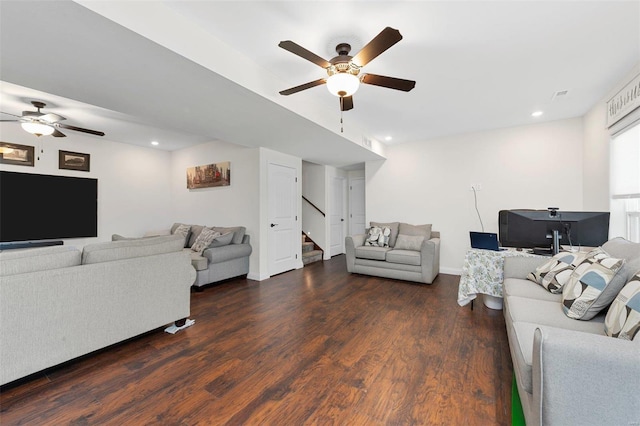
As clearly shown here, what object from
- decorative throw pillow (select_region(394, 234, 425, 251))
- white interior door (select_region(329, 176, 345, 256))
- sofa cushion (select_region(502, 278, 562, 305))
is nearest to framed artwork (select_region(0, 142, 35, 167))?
white interior door (select_region(329, 176, 345, 256))

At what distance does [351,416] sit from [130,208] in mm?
5521

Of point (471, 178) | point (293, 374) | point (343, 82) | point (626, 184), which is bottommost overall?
point (293, 374)

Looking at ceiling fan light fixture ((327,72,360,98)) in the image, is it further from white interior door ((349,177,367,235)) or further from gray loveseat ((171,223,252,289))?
white interior door ((349,177,367,235))

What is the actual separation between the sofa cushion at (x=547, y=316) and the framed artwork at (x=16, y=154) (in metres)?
6.40

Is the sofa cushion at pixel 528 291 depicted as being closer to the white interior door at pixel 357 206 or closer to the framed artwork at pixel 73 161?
the white interior door at pixel 357 206

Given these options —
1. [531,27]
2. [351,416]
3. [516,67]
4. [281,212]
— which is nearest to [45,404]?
[351,416]

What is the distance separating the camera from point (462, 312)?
2.89m

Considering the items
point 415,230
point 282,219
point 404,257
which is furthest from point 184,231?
point 415,230

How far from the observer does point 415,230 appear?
4.55 metres

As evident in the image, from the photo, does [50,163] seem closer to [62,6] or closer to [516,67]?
[62,6]

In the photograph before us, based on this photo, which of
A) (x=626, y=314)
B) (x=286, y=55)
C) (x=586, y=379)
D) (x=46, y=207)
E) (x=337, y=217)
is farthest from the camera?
(x=337, y=217)

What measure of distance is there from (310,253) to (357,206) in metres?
1.92

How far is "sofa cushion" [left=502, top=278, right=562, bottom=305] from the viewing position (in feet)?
6.37

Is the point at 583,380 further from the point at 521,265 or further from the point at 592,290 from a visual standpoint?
the point at 521,265
